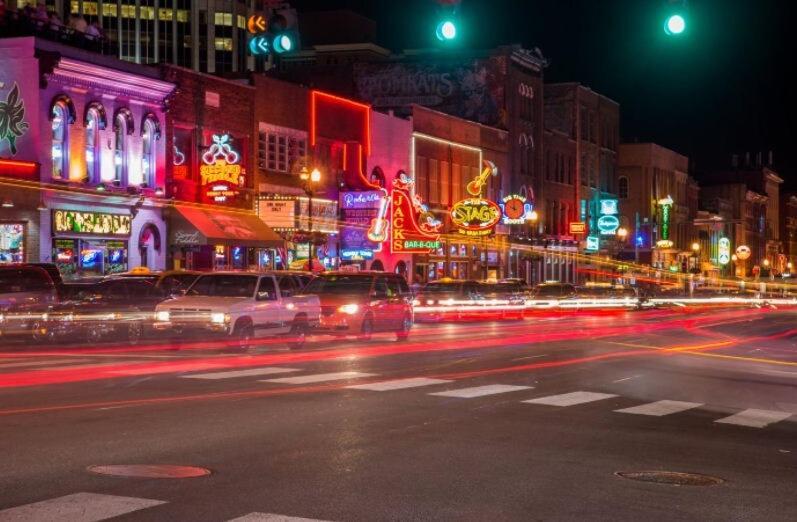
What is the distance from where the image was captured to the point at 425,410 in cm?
1541

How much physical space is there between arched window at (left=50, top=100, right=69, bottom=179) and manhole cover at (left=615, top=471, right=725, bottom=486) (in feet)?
100

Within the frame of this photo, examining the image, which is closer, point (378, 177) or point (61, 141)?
point (61, 141)

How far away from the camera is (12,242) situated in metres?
36.9

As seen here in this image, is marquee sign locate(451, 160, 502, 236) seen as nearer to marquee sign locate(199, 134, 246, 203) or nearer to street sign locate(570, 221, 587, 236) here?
street sign locate(570, 221, 587, 236)

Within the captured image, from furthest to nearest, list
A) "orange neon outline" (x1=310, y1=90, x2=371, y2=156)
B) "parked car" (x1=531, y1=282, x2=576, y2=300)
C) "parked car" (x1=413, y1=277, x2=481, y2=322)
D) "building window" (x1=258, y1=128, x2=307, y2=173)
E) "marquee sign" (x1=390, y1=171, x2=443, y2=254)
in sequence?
1. "marquee sign" (x1=390, y1=171, x2=443, y2=254)
2. "parked car" (x1=531, y1=282, x2=576, y2=300)
3. "orange neon outline" (x1=310, y1=90, x2=371, y2=156)
4. "building window" (x1=258, y1=128, x2=307, y2=173)
5. "parked car" (x1=413, y1=277, x2=481, y2=322)

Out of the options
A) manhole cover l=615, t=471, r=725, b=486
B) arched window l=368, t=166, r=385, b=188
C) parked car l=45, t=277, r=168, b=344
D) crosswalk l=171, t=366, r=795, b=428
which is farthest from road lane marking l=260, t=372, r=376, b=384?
arched window l=368, t=166, r=385, b=188

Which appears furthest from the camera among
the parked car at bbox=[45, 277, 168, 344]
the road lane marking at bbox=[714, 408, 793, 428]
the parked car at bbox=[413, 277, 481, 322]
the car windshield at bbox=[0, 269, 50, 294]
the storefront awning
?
the parked car at bbox=[413, 277, 481, 322]

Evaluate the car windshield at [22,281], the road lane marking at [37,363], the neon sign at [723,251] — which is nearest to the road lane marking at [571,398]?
the road lane marking at [37,363]

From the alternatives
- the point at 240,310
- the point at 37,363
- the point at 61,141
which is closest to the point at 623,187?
the point at 61,141

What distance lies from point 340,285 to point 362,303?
985 millimetres

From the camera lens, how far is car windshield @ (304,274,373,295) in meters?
31.7

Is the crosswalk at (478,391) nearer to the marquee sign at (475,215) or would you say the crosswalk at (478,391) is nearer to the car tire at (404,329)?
the car tire at (404,329)

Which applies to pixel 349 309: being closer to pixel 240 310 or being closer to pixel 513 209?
pixel 240 310

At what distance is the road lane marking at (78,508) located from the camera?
8.40 metres
